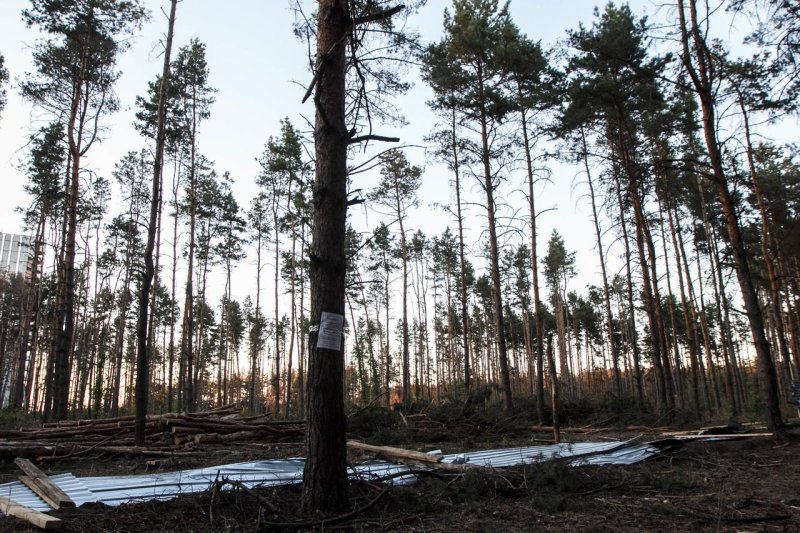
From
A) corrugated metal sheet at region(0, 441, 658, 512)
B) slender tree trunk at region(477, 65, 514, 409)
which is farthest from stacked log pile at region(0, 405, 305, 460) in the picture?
slender tree trunk at region(477, 65, 514, 409)

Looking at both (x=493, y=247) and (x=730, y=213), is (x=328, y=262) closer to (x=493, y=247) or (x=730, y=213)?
(x=730, y=213)

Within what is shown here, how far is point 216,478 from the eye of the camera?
3.75m

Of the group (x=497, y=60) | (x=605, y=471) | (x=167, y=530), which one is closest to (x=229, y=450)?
(x=167, y=530)

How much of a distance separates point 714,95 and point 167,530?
34.3 ft

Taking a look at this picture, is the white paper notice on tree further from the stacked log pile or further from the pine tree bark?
the stacked log pile

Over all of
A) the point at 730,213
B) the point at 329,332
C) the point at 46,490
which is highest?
the point at 730,213

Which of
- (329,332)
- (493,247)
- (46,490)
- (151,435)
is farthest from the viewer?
(493,247)

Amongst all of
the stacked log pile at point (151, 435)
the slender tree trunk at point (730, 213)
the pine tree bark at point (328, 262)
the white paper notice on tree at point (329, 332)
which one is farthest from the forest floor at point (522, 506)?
the stacked log pile at point (151, 435)

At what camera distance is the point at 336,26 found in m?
4.30

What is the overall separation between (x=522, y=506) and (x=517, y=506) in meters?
0.04

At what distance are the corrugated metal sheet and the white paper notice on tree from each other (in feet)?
4.26

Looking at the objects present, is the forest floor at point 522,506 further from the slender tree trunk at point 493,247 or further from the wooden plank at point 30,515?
the slender tree trunk at point 493,247

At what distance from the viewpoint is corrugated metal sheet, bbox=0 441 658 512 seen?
4.31m

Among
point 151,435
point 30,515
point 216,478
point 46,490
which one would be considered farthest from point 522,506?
point 151,435
